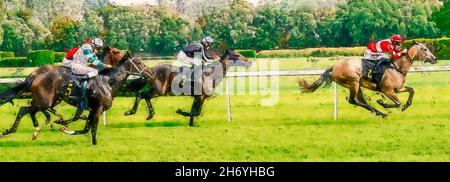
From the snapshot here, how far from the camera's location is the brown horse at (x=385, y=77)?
11758mm

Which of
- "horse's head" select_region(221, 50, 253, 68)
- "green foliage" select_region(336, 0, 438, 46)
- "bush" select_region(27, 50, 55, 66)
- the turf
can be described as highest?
"horse's head" select_region(221, 50, 253, 68)

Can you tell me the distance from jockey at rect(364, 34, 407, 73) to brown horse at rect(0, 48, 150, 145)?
3883 mm

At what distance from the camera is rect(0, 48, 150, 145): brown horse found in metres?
10.1

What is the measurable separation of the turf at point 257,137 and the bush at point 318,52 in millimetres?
11270

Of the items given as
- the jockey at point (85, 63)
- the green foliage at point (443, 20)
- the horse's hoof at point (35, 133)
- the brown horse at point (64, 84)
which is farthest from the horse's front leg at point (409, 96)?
the green foliage at point (443, 20)

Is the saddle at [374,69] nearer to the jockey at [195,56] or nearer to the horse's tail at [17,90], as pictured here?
the jockey at [195,56]

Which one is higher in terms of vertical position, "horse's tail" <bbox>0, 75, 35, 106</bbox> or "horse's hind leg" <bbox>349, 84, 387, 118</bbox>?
"horse's tail" <bbox>0, 75, 35, 106</bbox>

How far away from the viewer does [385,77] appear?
463 inches

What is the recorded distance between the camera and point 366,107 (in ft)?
37.9

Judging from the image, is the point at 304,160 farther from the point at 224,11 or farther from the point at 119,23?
the point at 119,23

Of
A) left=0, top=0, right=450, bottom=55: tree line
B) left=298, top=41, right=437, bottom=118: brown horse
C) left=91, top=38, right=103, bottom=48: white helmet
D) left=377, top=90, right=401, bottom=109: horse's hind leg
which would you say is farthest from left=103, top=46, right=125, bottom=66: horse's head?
left=0, top=0, right=450, bottom=55: tree line

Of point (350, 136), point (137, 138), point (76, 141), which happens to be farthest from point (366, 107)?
point (76, 141)

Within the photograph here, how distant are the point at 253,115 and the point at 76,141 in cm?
373

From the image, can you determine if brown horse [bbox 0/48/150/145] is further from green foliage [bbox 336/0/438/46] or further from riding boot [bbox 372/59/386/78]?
green foliage [bbox 336/0/438/46]
